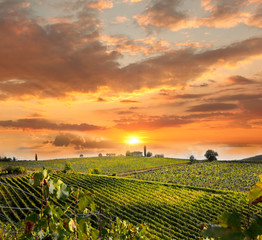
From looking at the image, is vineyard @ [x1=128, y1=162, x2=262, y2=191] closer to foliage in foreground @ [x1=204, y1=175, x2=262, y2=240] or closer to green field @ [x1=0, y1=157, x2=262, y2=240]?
green field @ [x1=0, y1=157, x2=262, y2=240]

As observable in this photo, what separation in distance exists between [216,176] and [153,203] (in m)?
25.5

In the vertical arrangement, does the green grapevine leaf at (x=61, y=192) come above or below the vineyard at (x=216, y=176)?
above

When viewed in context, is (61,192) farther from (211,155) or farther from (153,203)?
(211,155)

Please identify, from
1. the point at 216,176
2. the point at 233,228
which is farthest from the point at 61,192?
the point at 216,176

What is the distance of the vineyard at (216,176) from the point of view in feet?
140

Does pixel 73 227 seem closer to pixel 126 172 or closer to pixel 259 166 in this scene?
pixel 126 172

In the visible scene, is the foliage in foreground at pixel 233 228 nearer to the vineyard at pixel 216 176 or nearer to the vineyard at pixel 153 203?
the vineyard at pixel 153 203

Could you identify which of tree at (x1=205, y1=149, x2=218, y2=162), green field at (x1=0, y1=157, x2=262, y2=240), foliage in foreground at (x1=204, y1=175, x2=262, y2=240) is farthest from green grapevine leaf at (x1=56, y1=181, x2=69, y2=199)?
tree at (x1=205, y1=149, x2=218, y2=162)

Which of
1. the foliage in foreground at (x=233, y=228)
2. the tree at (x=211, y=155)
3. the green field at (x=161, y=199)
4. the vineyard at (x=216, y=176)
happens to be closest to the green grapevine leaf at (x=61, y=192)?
the foliage in foreground at (x=233, y=228)

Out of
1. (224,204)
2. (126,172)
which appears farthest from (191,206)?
(126,172)

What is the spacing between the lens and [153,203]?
27297 mm

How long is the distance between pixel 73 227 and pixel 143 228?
1.76m

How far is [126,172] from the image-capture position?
190 ft

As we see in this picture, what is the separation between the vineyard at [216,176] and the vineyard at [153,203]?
301 inches
